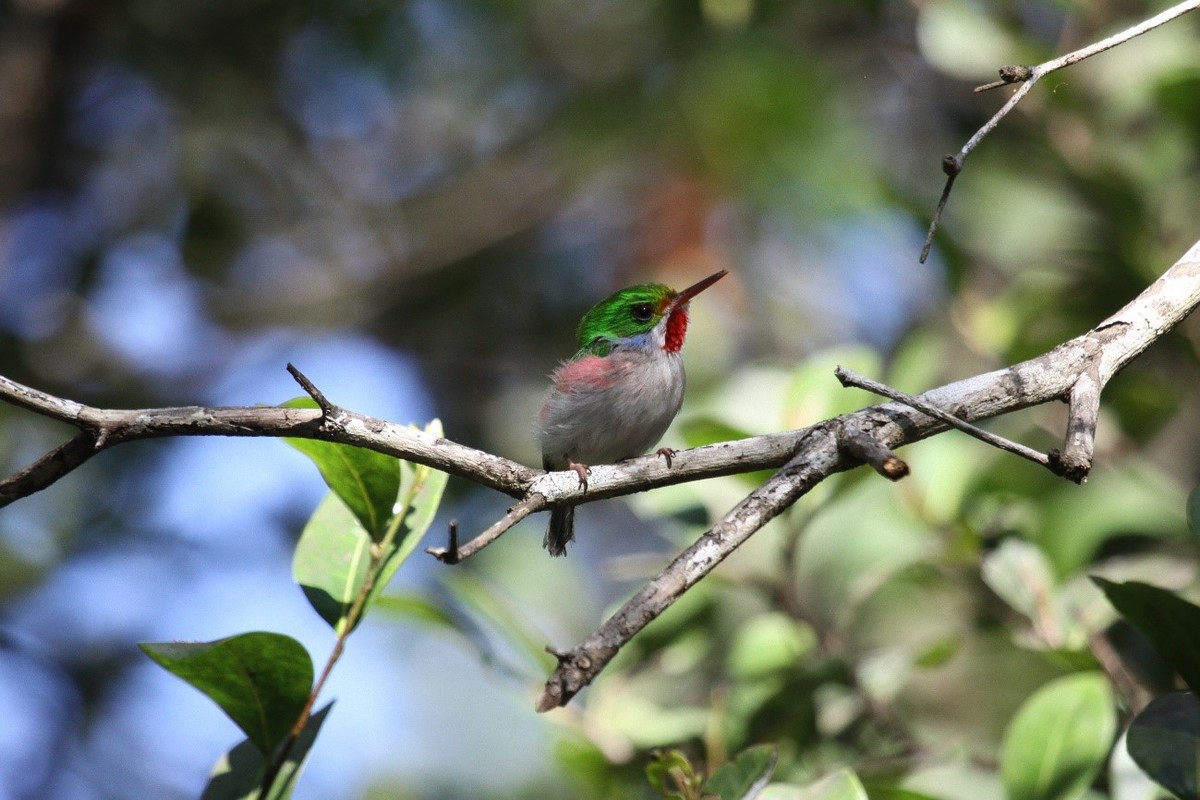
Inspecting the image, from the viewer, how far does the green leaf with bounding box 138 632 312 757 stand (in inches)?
81.4

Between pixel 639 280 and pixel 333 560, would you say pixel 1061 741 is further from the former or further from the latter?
pixel 639 280

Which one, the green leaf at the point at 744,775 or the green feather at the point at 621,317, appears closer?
the green leaf at the point at 744,775

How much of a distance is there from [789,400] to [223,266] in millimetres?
4281

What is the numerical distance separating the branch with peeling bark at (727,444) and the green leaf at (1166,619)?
351mm

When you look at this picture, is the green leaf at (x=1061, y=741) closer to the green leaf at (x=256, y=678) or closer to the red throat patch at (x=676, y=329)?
the green leaf at (x=256, y=678)

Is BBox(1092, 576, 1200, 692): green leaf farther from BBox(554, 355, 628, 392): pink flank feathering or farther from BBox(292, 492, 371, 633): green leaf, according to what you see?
BBox(554, 355, 628, 392): pink flank feathering

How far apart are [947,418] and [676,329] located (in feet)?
8.76

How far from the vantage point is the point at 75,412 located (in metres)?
1.84

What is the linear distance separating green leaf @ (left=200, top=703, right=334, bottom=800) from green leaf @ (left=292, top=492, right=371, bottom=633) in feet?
0.65

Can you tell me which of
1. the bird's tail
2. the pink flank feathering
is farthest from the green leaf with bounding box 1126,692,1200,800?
the pink flank feathering

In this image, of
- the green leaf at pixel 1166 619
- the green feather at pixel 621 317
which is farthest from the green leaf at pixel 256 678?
the green feather at pixel 621 317

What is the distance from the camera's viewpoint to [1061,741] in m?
2.47

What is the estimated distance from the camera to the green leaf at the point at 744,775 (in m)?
2.04

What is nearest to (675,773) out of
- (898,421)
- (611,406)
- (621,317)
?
(898,421)
